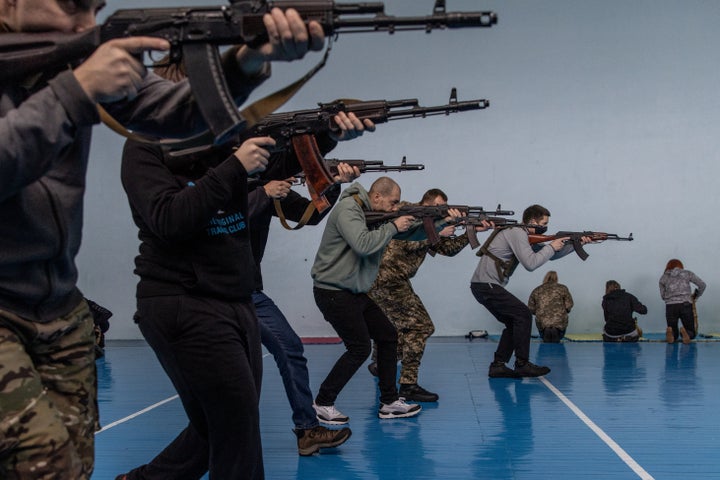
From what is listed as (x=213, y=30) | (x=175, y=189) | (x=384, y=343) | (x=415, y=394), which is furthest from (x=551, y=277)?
(x=213, y=30)

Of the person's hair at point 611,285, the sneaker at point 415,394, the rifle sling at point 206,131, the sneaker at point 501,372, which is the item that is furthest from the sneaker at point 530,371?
the rifle sling at point 206,131

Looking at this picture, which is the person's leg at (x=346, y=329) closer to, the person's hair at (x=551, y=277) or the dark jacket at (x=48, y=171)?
the dark jacket at (x=48, y=171)

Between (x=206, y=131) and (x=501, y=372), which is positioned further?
(x=501, y=372)

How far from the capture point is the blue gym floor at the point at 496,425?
4.30 m

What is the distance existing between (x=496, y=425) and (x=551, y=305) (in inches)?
239

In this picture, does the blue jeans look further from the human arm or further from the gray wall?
the gray wall

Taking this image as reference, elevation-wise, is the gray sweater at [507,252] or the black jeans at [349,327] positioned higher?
the gray sweater at [507,252]

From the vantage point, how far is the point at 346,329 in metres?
5.35

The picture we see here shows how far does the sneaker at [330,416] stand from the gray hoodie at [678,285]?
23.1 ft

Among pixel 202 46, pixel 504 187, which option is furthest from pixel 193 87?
pixel 504 187

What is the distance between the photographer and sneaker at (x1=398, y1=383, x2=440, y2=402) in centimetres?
632

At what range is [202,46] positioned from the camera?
73.7 inches

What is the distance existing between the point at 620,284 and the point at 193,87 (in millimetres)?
11256

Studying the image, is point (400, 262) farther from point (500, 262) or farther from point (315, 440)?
point (315, 440)
